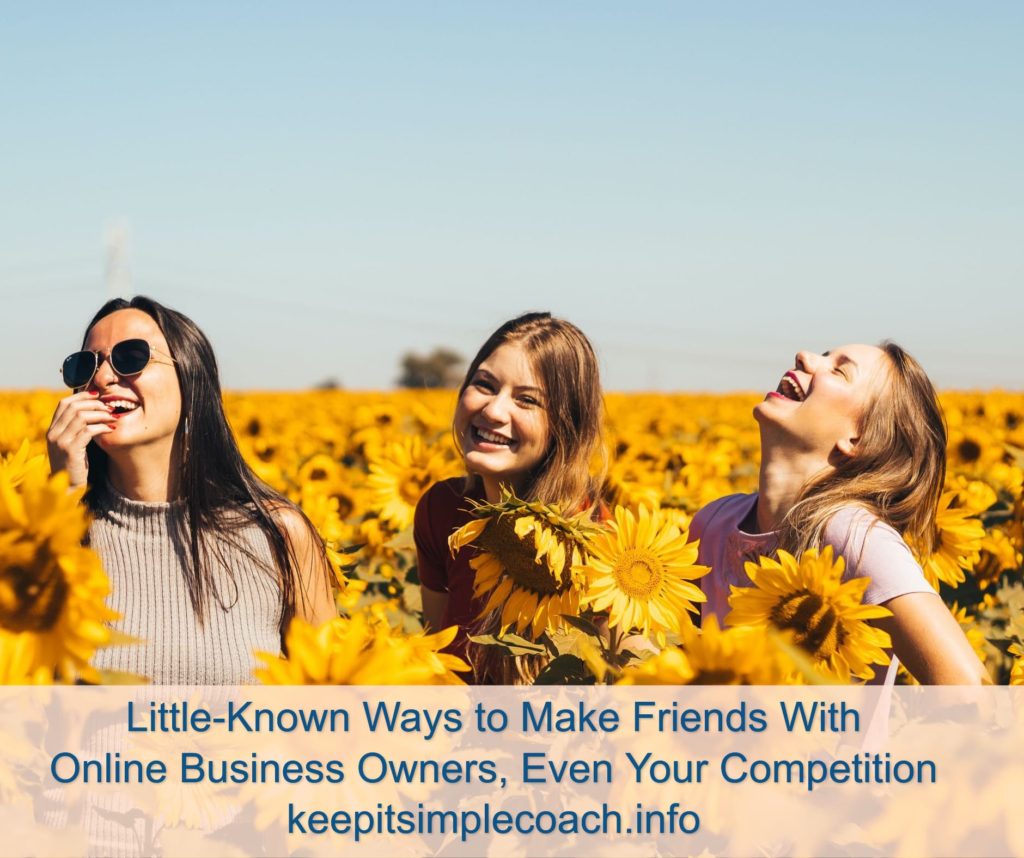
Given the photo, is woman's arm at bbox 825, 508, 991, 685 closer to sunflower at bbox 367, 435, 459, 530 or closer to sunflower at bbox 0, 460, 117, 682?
sunflower at bbox 0, 460, 117, 682

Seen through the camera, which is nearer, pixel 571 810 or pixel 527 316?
pixel 571 810

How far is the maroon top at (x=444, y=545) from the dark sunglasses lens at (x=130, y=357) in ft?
3.37

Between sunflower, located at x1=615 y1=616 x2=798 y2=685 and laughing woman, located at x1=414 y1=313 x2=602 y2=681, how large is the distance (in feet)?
4.90

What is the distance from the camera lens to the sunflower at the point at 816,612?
1791mm

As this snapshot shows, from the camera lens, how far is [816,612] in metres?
1.82

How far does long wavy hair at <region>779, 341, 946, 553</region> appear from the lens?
257cm

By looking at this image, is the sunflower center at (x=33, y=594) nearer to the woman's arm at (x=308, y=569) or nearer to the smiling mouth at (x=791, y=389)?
the woman's arm at (x=308, y=569)

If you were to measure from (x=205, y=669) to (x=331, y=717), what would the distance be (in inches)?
48.7

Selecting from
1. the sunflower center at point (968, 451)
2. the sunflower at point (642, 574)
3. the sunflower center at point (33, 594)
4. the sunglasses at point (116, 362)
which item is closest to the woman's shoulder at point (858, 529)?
the sunflower at point (642, 574)

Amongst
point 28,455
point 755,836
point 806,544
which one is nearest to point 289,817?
point 755,836

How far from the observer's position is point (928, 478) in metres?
2.73

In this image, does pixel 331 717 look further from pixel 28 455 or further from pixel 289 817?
pixel 28 455

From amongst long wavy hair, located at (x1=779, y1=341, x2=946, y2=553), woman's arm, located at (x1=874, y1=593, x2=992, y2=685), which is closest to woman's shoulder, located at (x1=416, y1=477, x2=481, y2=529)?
long wavy hair, located at (x1=779, y1=341, x2=946, y2=553)

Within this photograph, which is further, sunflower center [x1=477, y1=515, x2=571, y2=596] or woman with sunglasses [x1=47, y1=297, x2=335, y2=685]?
woman with sunglasses [x1=47, y1=297, x2=335, y2=685]
